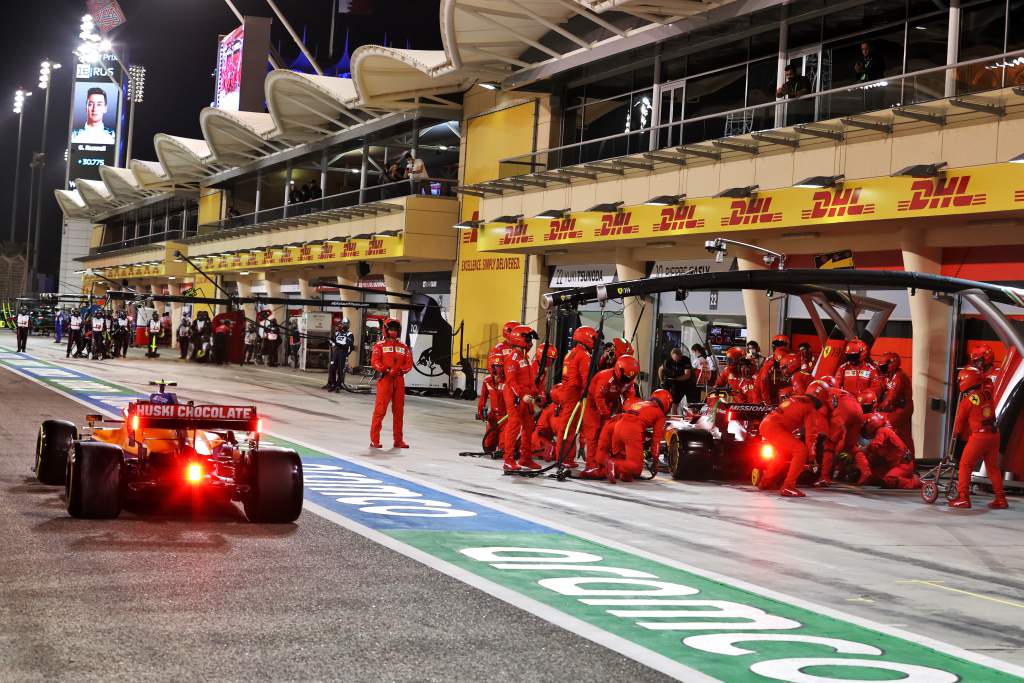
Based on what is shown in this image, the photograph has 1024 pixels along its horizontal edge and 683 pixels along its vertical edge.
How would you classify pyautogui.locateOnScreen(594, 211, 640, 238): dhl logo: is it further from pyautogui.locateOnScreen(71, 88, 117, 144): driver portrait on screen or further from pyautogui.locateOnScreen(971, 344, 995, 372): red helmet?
pyautogui.locateOnScreen(71, 88, 117, 144): driver portrait on screen

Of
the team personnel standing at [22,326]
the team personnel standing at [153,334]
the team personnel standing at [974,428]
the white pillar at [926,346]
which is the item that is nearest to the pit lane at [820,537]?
the team personnel standing at [974,428]

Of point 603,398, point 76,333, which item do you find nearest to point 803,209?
point 603,398

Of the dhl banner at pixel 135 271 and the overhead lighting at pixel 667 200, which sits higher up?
the dhl banner at pixel 135 271

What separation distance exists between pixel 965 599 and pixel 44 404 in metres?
16.9

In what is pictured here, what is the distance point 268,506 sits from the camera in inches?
374

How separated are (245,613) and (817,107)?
16847 mm

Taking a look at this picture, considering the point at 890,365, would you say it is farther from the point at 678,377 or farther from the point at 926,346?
the point at 678,377

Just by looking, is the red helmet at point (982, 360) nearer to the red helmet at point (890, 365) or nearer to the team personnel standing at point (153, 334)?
the red helmet at point (890, 365)

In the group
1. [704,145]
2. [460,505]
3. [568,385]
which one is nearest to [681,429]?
[568,385]

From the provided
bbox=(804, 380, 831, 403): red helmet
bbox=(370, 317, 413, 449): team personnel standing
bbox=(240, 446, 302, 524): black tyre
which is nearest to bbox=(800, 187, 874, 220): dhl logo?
bbox=(804, 380, 831, 403): red helmet

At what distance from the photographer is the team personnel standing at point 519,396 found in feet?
49.5

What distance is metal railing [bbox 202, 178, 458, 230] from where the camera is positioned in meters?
36.8

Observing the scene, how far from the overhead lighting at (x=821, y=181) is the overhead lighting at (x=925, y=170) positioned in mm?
1835

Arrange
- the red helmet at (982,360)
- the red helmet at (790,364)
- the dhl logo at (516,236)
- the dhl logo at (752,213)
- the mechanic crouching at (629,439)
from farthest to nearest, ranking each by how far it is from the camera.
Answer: the dhl logo at (516,236) < the dhl logo at (752,213) < the red helmet at (790,364) < the mechanic crouching at (629,439) < the red helmet at (982,360)
